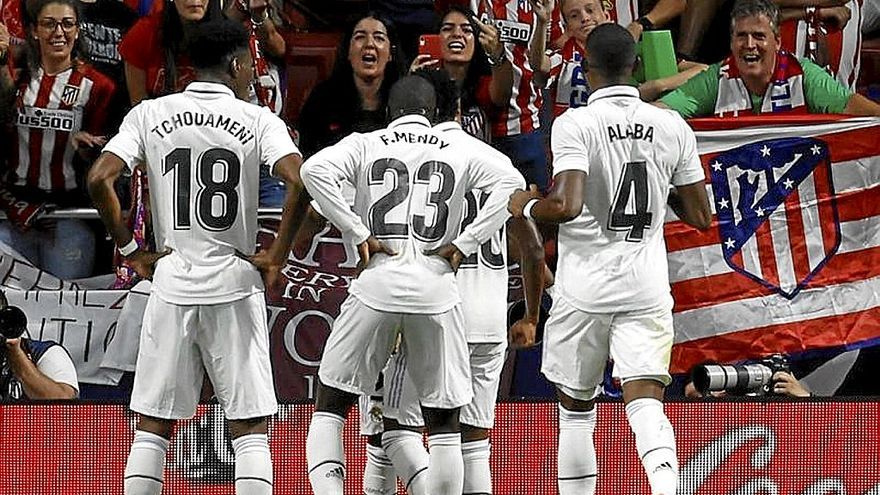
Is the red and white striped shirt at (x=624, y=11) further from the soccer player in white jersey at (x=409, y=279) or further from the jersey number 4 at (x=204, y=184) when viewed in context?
the jersey number 4 at (x=204, y=184)

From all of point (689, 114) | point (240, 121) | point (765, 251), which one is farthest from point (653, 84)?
point (240, 121)

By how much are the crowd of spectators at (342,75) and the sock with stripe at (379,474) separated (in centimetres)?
177

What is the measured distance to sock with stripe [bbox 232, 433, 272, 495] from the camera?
713 centimetres

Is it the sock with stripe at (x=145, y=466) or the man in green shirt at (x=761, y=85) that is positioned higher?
the man in green shirt at (x=761, y=85)

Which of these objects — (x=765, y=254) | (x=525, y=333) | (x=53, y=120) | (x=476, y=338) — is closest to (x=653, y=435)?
(x=525, y=333)

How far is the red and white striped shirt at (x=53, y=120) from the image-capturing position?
9609mm

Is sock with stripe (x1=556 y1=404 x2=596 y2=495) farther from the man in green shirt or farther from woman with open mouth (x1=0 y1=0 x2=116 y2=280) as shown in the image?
woman with open mouth (x1=0 y1=0 x2=116 y2=280)

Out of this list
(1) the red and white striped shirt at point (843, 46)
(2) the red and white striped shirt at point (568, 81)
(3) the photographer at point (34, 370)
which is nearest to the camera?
(3) the photographer at point (34, 370)

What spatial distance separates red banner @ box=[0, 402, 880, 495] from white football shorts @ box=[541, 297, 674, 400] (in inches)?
41.0

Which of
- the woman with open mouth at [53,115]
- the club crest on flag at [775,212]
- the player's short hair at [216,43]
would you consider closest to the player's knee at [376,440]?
the player's short hair at [216,43]

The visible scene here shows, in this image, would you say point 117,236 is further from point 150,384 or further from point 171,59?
point 171,59

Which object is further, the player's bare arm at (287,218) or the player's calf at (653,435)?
the player's bare arm at (287,218)

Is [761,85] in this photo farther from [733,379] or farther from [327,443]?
[327,443]

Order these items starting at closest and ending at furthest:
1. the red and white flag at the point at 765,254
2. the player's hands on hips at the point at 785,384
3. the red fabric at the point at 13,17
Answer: the player's hands on hips at the point at 785,384, the red and white flag at the point at 765,254, the red fabric at the point at 13,17
